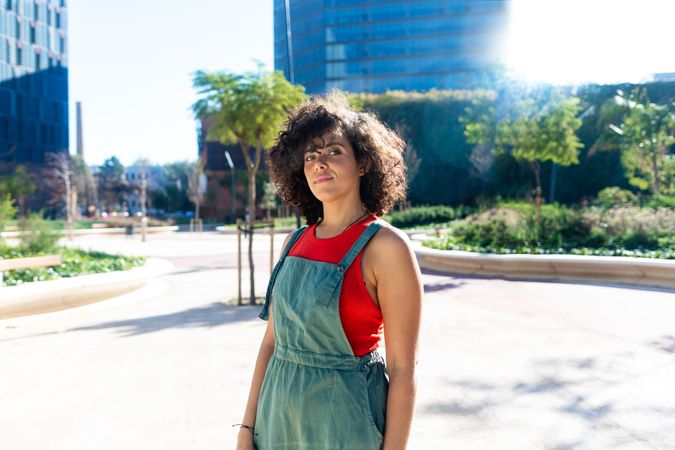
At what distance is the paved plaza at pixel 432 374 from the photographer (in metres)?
3.76

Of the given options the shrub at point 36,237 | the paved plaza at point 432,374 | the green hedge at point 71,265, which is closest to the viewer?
the paved plaza at point 432,374

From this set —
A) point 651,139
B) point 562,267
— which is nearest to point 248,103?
point 562,267

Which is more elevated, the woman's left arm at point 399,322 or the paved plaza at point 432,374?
the woman's left arm at point 399,322

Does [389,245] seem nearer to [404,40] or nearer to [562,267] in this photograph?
[562,267]

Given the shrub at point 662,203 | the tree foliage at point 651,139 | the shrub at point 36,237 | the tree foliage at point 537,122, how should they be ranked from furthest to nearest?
the tree foliage at point 651,139
the tree foliage at point 537,122
the shrub at point 662,203
the shrub at point 36,237

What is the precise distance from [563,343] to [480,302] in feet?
8.15

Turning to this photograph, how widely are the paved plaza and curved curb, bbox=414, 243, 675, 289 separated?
1.02 m

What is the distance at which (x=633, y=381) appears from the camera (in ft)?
15.4

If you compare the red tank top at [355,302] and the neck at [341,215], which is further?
the neck at [341,215]

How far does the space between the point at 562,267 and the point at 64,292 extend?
25.8 ft

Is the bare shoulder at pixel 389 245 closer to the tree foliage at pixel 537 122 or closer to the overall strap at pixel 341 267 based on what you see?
the overall strap at pixel 341 267

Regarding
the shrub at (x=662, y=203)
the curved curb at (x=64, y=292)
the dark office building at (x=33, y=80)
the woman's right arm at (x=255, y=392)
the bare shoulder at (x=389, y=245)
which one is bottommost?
the curved curb at (x=64, y=292)

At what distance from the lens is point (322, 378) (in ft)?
5.33

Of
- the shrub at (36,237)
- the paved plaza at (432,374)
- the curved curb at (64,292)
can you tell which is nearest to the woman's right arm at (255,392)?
the paved plaza at (432,374)
